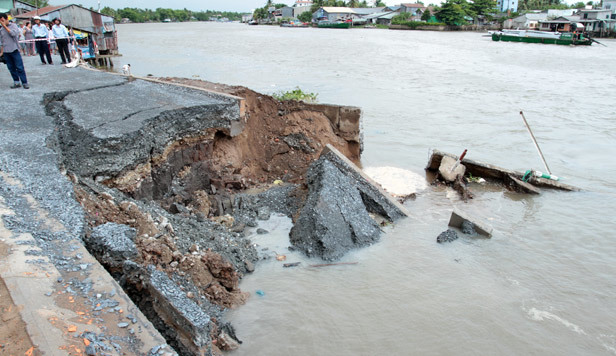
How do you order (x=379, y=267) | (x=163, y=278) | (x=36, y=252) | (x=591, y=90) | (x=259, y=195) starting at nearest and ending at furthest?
(x=36, y=252), (x=163, y=278), (x=379, y=267), (x=259, y=195), (x=591, y=90)

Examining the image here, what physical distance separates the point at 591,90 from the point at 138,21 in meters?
137

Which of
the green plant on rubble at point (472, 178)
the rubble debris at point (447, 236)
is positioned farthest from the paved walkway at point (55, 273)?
the green plant on rubble at point (472, 178)

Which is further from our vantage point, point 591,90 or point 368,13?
point 368,13

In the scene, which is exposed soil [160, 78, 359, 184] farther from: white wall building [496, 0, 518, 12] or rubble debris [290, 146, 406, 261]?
white wall building [496, 0, 518, 12]

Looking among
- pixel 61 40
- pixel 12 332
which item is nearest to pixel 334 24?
pixel 61 40

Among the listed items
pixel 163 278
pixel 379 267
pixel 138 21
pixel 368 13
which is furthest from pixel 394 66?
pixel 138 21

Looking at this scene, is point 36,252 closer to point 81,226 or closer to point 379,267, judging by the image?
point 81,226

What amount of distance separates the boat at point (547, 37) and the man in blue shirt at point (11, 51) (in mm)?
55958

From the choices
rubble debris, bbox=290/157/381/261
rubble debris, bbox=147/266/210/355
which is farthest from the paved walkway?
rubble debris, bbox=290/157/381/261

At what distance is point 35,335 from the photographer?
2.79 m

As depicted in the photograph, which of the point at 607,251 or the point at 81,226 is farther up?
the point at 81,226

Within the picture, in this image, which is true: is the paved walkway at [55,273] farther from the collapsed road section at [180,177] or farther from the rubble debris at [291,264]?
the rubble debris at [291,264]

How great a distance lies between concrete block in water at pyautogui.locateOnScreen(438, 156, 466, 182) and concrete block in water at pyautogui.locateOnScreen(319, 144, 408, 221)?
102 inches

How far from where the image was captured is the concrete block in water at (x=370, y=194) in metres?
8.16
